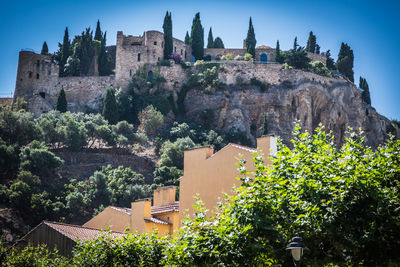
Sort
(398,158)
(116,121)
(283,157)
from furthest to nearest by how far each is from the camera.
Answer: (116,121) < (283,157) < (398,158)

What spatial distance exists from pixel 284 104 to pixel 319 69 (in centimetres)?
806

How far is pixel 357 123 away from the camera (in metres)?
69.4

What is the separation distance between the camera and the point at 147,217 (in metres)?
27.2

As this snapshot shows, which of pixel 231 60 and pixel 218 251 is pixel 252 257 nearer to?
pixel 218 251

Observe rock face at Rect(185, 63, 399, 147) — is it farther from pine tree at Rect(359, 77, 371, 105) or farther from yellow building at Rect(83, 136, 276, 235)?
yellow building at Rect(83, 136, 276, 235)

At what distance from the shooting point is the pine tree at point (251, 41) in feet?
244

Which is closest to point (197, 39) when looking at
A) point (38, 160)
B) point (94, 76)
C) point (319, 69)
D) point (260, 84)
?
point (260, 84)

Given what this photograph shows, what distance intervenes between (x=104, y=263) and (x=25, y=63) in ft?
189

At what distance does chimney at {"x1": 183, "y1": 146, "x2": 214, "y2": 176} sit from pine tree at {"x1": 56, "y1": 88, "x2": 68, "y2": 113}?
4204cm

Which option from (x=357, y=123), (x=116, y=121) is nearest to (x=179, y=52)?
(x=116, y=121)

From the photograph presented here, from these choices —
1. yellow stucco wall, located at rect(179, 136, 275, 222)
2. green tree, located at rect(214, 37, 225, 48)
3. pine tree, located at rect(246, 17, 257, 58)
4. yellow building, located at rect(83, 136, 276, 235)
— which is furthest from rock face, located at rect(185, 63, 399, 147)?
yellow stucco wall, located at rect(179, 136, 275, 222)

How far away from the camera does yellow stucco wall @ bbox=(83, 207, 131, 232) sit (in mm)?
28366

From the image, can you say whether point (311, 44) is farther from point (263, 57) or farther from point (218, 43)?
point (218, 43)

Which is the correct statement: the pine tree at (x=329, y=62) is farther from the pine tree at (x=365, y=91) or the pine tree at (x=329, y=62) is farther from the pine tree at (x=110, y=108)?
the pine tree at (x=110, y=108)
